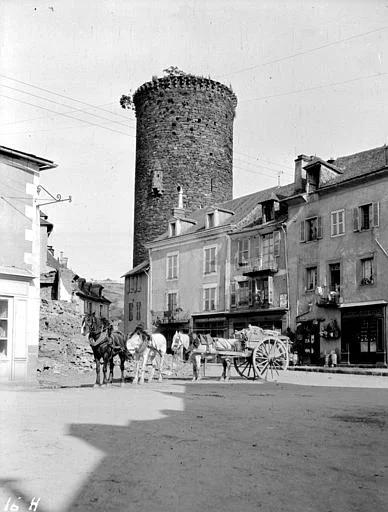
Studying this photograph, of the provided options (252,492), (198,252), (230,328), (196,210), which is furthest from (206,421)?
(196,210)

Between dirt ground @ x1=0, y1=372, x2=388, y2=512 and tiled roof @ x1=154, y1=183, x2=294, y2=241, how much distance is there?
103 ft

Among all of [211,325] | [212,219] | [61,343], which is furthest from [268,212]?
[61,343]

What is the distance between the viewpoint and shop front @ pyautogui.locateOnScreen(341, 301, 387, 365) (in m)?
32.3

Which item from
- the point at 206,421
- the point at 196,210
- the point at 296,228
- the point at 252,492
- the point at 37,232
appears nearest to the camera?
the point at 252,492

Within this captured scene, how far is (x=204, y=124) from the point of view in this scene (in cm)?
5772

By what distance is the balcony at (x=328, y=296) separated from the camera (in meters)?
34.9

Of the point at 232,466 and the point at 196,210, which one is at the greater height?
the point at 196,210

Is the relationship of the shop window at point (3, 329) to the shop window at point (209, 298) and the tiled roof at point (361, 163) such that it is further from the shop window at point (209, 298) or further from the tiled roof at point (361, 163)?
the shop window at point (209, 298)

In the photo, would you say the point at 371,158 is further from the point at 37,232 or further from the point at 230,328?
the point at 37,232

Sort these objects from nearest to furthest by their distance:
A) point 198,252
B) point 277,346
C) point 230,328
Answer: point 277,346
point 230,328
point 198,252

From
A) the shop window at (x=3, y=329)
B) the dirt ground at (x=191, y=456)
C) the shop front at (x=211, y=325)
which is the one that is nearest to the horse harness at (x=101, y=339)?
the shop window at (x=3, y=329)

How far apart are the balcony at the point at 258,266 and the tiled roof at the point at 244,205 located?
10.8 ft

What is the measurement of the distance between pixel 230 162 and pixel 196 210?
8239 millimetres

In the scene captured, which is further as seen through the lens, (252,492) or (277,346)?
(277,346)
